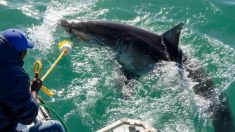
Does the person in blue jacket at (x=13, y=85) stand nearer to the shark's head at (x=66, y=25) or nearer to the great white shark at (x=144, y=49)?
the great white shark at (x=144, y=49)

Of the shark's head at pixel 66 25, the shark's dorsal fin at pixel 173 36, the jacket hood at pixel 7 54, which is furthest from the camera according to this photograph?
the shark's head at pixel 66 25

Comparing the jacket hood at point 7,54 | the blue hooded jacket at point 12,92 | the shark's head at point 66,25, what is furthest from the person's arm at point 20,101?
the shark's head at point 66,25

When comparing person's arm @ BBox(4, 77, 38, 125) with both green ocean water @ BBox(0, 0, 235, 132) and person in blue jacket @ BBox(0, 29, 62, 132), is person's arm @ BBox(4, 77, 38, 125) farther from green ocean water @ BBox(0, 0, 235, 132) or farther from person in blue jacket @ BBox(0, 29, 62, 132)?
green ocean water @ BBox(0, 0, 235, 132)

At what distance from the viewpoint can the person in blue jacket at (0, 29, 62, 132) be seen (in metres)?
5.17

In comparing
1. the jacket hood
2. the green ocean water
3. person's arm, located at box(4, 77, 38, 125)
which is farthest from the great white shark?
the jacket hood

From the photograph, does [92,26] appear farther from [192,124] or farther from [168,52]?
[192,124]

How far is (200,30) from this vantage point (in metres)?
12.1

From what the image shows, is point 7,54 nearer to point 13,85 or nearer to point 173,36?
point 13,85

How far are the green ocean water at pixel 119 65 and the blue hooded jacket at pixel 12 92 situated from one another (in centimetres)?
283

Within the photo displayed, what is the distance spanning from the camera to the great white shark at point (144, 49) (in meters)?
8.78

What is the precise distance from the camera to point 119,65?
10078 millimetres

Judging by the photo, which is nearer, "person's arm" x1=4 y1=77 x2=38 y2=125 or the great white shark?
"person's arm" x1=4 y1=77 x2=38 y2=125

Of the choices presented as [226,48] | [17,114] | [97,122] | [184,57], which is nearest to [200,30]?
[226,48]

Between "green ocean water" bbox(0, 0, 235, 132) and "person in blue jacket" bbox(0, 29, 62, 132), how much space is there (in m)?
2.83
